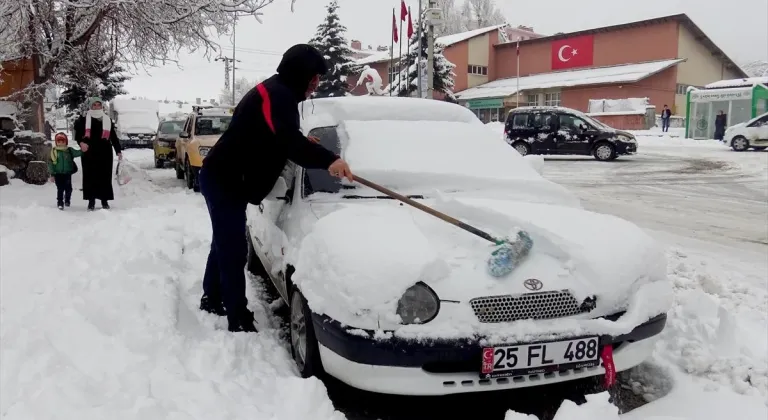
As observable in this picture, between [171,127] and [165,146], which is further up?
[171,127]

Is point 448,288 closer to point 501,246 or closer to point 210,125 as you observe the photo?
point 501,246

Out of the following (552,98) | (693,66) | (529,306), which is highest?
(693,66)

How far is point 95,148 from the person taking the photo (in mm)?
8477

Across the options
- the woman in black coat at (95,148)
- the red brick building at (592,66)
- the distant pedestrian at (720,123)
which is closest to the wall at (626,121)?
the red brick building at (592,66)

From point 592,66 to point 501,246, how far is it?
150ft

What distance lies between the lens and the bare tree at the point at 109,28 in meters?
10.9

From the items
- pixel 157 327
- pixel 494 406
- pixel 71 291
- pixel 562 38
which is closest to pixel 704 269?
pixel 494 406

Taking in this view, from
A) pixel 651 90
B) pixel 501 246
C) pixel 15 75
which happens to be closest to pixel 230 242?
pixel 501 246

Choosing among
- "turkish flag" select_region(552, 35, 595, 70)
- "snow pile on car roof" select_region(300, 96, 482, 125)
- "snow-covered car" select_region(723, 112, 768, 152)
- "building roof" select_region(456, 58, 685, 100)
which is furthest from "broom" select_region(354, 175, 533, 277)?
"turkish flag" select_region(552, 35, 595, 70)

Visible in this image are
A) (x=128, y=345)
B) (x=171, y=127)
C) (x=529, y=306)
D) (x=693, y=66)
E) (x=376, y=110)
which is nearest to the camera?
(x=529, y=306)

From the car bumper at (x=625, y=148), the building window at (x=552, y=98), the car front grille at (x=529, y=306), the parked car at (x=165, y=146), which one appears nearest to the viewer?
the car front grille at (x=529, y=306)

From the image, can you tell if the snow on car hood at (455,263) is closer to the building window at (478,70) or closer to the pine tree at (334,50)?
the pine tree at (334,50)

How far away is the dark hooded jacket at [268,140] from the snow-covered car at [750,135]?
22.1m

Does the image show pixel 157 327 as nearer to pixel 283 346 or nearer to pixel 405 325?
pixel 283 346
